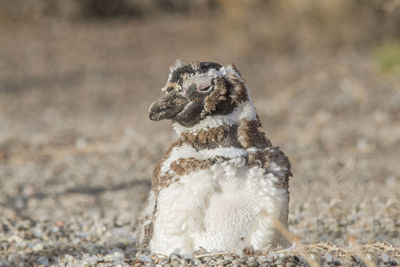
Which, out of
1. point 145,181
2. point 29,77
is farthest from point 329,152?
point 29,77

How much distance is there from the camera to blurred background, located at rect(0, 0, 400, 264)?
632cm

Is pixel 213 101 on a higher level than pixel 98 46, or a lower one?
lower

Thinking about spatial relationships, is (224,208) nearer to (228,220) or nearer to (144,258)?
(228,220)

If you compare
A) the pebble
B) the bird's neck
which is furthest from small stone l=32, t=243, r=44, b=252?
the bird's neck

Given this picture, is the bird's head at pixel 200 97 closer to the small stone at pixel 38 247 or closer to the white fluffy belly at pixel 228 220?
the white fluffy belly at pixel 228 220

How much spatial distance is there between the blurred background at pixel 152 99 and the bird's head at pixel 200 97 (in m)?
1.83

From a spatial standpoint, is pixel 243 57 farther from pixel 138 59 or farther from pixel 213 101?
pixel 213 101

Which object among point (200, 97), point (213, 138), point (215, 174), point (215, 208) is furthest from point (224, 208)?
point (200, 97)

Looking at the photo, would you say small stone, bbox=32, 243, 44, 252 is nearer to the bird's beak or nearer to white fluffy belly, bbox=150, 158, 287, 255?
white fluffy belly, bbox=150, 158, 287, 255

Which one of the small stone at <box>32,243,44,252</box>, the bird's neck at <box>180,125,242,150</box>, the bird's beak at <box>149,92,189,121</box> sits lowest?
the small stone at <box>32,243,44,252</box>

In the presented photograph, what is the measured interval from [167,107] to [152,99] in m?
9.89

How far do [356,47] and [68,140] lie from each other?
844 cm

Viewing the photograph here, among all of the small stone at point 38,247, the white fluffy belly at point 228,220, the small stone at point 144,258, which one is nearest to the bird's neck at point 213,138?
the white fluffy belly at point 228,220

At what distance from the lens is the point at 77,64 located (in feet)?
55.3
